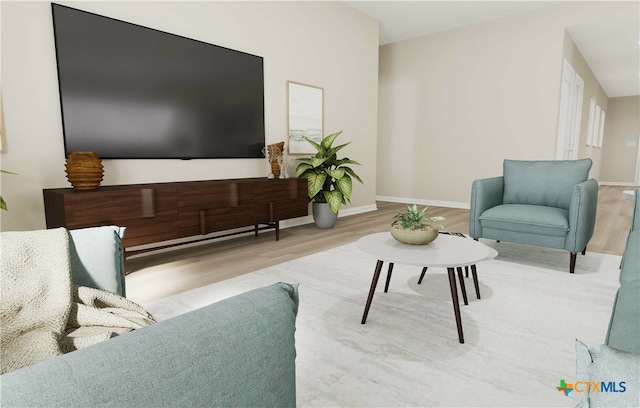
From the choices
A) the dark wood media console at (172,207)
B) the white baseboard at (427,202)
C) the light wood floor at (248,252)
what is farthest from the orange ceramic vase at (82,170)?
the white baseboard at (427,202)

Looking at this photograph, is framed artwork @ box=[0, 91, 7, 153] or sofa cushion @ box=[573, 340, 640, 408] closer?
sofa cushion @ box=[573, 340, 640, 408]

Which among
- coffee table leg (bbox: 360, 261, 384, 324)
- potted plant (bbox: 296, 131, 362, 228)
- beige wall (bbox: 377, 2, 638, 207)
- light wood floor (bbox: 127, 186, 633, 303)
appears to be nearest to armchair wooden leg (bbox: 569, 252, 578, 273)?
light wood floor (bbox: 127, 186, 633, 303)

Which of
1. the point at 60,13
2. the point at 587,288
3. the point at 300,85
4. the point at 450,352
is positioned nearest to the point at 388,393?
the point at 450,352

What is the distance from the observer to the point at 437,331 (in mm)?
1826

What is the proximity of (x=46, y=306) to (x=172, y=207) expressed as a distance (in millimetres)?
1985

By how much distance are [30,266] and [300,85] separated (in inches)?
151

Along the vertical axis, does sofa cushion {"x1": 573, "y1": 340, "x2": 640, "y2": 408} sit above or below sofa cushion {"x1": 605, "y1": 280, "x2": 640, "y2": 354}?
above

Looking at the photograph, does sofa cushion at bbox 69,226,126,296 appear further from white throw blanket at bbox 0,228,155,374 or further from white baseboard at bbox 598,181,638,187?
white baseboard at bbox 598,181,638,187

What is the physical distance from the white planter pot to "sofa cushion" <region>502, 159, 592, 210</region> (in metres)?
1.86

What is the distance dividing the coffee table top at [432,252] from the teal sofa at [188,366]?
117 cm

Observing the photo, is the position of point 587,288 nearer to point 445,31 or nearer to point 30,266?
point 30,266

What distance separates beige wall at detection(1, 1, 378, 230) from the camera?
Answer: 96.3 inches

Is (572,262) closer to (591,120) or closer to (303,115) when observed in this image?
(303,115)

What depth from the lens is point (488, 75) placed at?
562 cm
